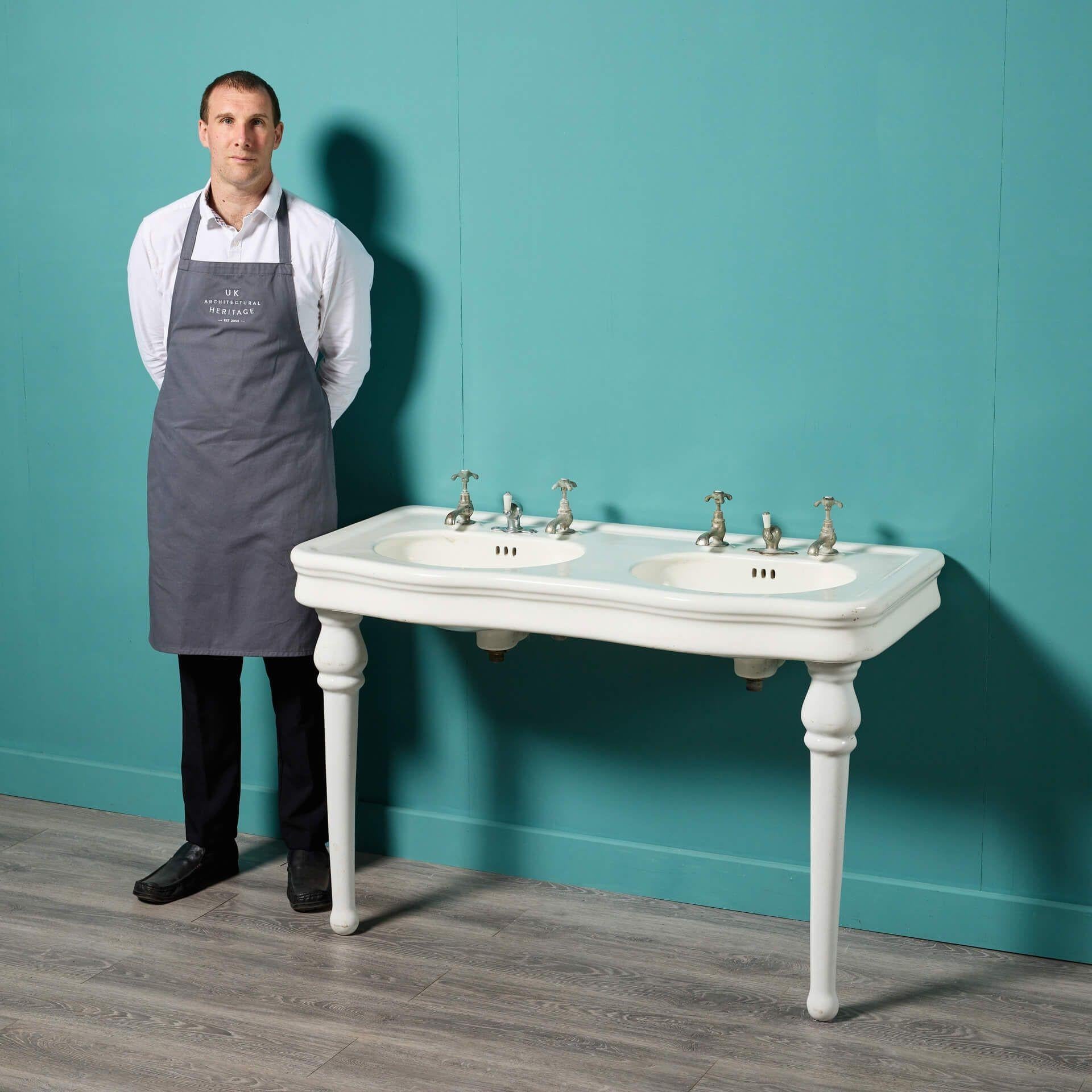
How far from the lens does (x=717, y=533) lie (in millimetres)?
2574

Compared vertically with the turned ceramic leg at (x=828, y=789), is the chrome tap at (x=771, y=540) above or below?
above

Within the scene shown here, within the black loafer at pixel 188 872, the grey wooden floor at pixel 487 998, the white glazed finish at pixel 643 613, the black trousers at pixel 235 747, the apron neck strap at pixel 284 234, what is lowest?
the grey wooden floor at pixel 487 998

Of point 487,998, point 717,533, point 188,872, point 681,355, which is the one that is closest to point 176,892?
point 188,872

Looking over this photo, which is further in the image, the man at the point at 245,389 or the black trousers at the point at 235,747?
the black trousers at the point at 235,747

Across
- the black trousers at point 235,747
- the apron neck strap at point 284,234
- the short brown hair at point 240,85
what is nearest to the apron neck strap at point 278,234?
the apron neck strap at point 284,234

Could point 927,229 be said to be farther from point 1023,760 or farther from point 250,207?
point 250,207

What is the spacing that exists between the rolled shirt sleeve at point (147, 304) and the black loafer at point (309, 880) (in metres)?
1.02

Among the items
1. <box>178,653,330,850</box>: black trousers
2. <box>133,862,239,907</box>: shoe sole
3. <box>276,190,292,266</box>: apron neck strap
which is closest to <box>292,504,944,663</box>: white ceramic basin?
<box>178,653,330,850</box>: black trousers

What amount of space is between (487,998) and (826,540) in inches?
40.1

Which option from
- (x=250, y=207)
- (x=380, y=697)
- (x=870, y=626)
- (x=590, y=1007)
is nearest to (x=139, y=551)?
(x=380, y=697)

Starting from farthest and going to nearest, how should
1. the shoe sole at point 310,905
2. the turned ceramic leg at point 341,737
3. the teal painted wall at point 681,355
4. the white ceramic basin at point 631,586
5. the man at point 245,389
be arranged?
the shoe sole at point 310,905, the man at point 245,389, the turned ceramic leg at point 341,737, the teal painted wall at point 681,355, the white ceramic basin at point 631,586

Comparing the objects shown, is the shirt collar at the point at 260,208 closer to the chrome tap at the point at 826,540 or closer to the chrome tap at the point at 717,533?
the chrome tap at the point at 717,533

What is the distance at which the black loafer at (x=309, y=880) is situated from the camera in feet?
9.15

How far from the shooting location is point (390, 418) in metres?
2.98
